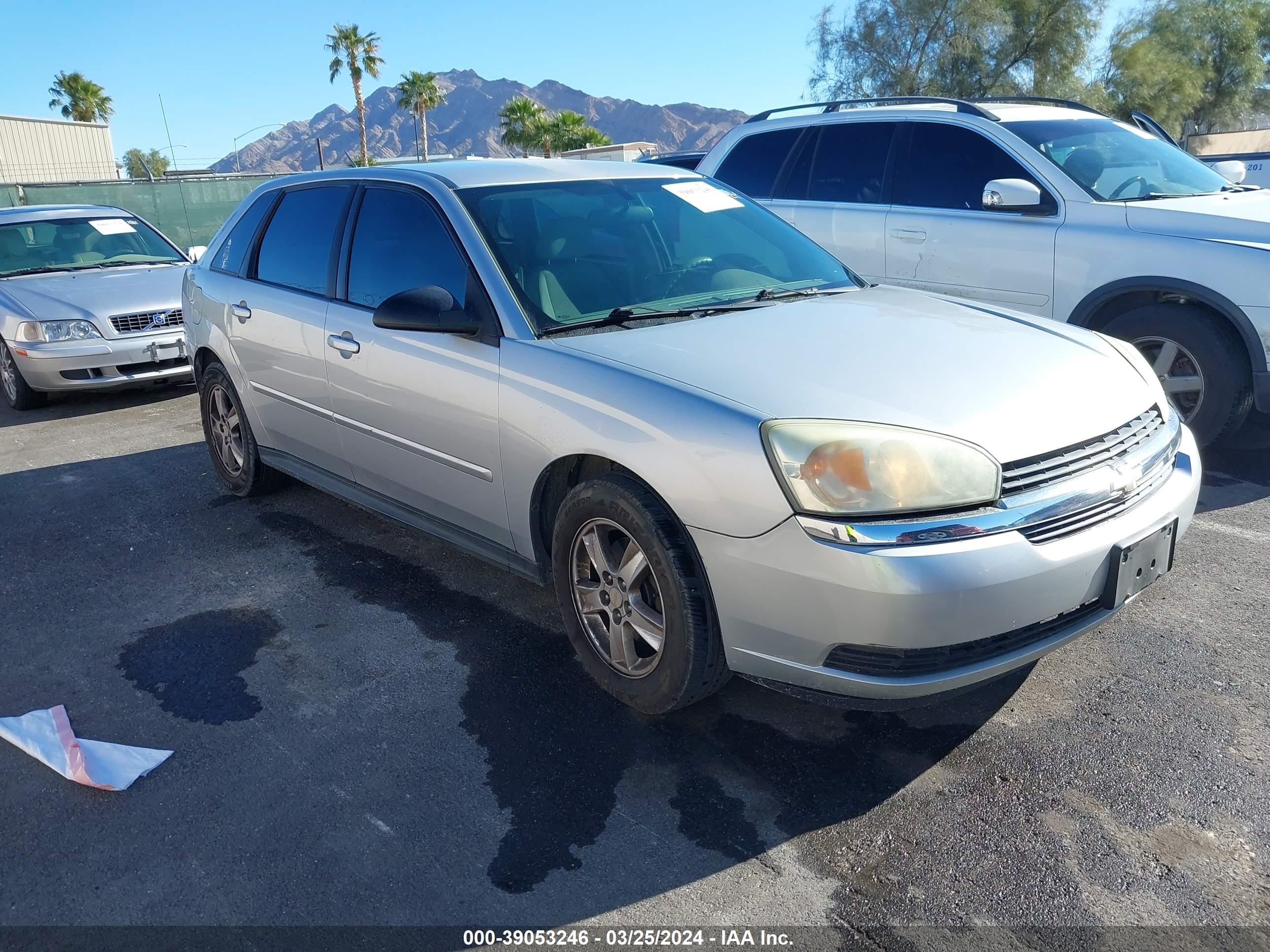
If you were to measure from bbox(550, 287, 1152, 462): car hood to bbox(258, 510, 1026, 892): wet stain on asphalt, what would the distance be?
3.11 feet

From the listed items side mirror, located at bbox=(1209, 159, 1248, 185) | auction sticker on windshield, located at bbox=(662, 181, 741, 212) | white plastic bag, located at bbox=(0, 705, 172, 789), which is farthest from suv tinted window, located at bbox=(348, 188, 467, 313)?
side mirror, located at bbox=(1209, 159, 1248, 185)

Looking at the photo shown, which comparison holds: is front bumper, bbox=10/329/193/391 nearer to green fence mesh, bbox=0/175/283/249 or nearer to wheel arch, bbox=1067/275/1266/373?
wheel arch, bbox=1067/275/1266/373

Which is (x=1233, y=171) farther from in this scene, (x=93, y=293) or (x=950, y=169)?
(x=93, y=293)

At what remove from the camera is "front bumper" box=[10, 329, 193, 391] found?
25.5 ft

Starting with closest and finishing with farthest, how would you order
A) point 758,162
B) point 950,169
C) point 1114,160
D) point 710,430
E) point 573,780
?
point 710,430 < point 573,780 < point 1114,160 < point 950,169 < point 758,162

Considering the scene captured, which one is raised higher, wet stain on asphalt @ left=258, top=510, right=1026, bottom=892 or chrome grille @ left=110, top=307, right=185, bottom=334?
chrome grille @ left=110, top=307, right=185, bottom=334

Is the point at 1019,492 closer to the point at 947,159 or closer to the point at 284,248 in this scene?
the point at 284,248

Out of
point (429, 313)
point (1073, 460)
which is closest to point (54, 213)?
point (429, 313)

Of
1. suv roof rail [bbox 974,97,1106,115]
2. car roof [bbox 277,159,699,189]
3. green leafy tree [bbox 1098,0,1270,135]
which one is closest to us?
car roof [bbox 277,159,699,189]

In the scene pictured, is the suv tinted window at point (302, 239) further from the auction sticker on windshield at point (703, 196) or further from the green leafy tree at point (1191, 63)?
the green leafy tree at point (1191, 63)

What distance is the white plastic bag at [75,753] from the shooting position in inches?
115

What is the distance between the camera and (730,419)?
2652mm

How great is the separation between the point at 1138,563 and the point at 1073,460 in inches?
13.6

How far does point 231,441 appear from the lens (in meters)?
5.45
